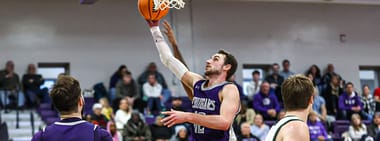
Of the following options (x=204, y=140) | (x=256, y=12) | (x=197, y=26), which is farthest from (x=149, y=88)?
(x=204, y=140)

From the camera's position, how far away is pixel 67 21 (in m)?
14.6

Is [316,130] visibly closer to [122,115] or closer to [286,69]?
[122,115]

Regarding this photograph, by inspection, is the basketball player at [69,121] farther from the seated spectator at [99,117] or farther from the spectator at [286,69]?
the spectator at [286,69]

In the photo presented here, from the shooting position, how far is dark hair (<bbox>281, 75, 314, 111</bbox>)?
3090 millimetres

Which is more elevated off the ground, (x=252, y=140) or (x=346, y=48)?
(x=346, y=48)

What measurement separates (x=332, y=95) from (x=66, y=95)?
39.2 feet

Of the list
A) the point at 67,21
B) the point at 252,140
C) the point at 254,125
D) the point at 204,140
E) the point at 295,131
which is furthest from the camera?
the point at 67,21

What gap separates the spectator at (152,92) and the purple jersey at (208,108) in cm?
854

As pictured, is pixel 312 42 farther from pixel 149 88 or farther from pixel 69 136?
pixel 69 136

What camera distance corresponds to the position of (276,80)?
14461 millimetres

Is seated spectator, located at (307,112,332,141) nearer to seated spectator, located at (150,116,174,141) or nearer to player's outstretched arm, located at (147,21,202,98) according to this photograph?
seated spectator, located at (150,116,174,141)

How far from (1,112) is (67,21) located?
3.18 m

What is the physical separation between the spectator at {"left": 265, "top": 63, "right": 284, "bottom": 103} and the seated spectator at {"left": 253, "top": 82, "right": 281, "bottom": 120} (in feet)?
2.90

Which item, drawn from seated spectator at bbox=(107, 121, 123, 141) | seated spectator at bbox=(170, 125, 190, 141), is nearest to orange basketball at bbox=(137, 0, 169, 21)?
seated spectator at bbox=(107, 121, 123, 141)
